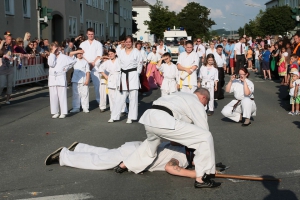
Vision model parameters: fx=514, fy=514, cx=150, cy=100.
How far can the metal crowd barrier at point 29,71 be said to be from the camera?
19.6 meters

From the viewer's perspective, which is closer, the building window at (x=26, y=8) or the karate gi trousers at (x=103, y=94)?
the karate gi trousers at (x=103, y=94)

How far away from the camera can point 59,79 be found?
13.2 meters

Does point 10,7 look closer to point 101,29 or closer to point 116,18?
point 101,29

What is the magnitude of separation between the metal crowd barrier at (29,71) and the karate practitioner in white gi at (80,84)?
5.31 meters

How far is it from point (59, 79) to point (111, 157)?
20.3ft

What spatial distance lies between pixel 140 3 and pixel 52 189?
133188 millimetres

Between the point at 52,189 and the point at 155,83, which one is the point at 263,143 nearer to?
the point at 52,189

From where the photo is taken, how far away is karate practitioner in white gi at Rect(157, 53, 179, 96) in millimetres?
13898

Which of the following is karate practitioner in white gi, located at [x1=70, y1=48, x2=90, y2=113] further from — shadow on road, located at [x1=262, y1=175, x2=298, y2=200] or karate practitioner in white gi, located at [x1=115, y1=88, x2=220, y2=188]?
shadow on road, located at [x1=262, y1=175, x2=298, y2=200]

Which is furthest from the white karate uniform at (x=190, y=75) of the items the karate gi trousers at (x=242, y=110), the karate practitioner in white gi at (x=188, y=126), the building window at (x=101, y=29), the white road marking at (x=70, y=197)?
the building window at (x=101, y=29)

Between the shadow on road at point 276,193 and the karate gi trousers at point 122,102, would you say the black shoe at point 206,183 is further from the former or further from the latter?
the karate gi trousers at point 122,102

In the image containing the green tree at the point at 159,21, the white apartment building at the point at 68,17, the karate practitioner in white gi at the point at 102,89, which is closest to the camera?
the karate practitioner in white gi at the point at 102,89

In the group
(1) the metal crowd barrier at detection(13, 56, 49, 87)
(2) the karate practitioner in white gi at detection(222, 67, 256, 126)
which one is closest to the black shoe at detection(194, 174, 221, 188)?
(2) the karate practitioner in white gi at detection(222, 67, 256, 126)

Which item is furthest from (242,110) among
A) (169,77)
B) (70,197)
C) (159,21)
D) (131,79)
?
(159,21)
